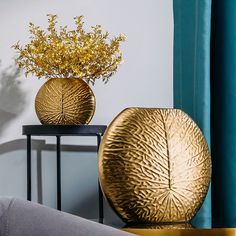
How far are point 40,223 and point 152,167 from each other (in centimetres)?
30

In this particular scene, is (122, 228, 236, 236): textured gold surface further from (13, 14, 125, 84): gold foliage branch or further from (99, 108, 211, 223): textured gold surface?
(13, 14, 125, 84): gold foliage branch

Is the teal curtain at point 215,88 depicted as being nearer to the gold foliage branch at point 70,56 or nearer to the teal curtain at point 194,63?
the teal curtain at point 194,63

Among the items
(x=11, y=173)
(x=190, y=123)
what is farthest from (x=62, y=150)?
(x=190, y=123)

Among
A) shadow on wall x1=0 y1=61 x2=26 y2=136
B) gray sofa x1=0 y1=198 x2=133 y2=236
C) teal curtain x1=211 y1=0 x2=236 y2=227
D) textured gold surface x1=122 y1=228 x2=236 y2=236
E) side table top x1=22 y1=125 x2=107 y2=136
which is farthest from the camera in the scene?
shadow on wall x1=0 y1=61 x2=26 y2=136

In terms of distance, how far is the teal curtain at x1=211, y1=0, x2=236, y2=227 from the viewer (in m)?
1.53

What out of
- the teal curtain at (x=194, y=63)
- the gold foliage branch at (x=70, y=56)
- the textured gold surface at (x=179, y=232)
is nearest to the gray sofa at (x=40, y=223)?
the textured gold surface at (x=179, y=232)

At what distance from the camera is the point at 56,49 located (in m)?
1.70

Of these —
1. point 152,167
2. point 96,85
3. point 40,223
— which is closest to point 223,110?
point 152,167

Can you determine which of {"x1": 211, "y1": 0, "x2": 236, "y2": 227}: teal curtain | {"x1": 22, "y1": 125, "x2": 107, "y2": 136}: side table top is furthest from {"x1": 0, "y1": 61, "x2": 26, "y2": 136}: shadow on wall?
{"x1": 211, "y1": 0, "x2": 236, "y2": 227}: teal curtain

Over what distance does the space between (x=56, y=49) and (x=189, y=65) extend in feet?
1.23

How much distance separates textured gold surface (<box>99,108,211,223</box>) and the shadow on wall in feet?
2.36

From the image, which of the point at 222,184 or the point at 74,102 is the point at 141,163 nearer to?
the point at 222,184

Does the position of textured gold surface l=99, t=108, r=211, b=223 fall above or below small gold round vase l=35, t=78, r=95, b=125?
below

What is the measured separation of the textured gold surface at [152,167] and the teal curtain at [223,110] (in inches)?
10.1
